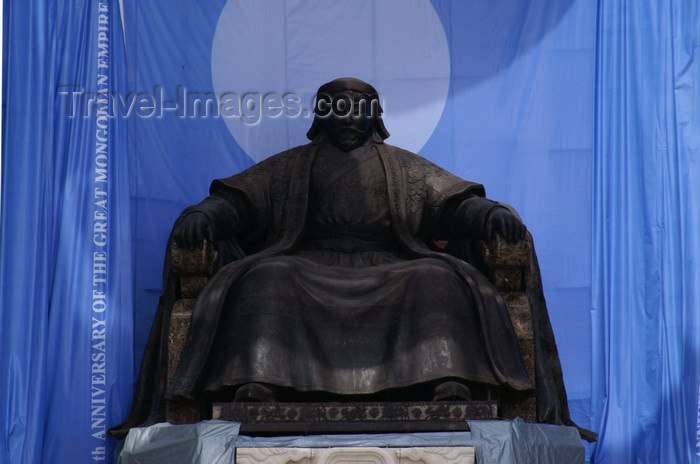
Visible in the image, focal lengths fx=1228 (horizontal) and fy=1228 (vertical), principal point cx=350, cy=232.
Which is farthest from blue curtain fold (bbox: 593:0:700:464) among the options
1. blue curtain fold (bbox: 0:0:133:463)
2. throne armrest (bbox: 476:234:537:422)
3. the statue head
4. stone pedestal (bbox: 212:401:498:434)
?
blue curtain fold (bbox: 0:0:133:463)

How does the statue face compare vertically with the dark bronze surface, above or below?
above

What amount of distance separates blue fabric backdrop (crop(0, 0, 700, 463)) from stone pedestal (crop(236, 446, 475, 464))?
76.3 inches

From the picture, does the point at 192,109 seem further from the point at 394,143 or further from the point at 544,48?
the point at 544,48

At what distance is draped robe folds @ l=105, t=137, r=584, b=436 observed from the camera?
6695 mm

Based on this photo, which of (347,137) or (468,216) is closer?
(468,216)

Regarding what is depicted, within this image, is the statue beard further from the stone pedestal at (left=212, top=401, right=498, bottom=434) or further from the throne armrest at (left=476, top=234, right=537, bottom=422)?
the stone pedestal at (left=212, top=401, right=498, bottom=434)

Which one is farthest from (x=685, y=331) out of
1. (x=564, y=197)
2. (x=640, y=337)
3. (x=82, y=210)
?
(x=82, y=210)

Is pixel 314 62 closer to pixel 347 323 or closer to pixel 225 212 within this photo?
pixel 225 212

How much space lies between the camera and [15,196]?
7.68m

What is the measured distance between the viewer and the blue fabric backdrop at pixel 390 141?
769 centimetres

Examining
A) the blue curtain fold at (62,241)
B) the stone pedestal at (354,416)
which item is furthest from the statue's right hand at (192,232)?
the stone pedestal at (354,416)

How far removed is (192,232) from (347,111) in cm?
148

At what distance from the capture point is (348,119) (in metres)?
7.97

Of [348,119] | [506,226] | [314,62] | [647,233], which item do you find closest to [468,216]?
[506,226]
